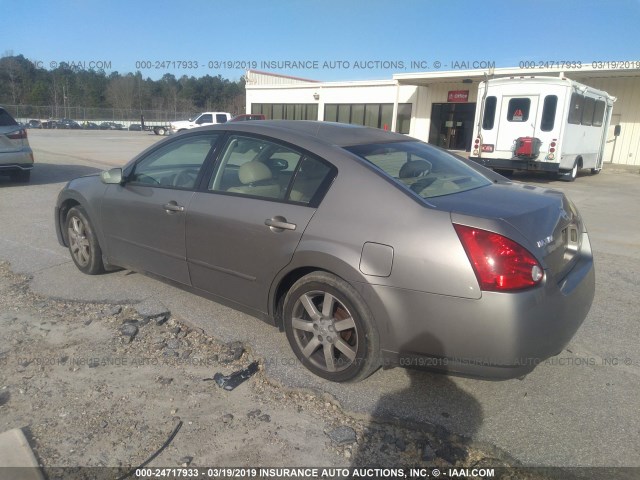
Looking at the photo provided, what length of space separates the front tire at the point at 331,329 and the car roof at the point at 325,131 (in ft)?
3.22

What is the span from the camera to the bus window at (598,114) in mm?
16078

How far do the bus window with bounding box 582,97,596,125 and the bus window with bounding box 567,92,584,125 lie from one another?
40 cm

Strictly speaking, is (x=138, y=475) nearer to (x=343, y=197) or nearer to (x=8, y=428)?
(x=8, y=428)

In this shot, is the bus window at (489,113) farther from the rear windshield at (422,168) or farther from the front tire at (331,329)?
the front tire at (331,329)

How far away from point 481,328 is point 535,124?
13310 millimetres

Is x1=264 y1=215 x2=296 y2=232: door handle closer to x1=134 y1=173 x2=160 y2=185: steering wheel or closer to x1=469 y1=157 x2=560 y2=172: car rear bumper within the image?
x1=134 y1=173 x2=160 y2=185: steering wheel

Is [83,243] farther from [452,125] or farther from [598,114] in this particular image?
[452,125]

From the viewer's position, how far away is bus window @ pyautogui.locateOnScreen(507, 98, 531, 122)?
1426cm

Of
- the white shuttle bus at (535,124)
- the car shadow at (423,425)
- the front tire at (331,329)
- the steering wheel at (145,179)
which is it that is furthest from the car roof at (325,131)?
the white shuttle bus at (535,124)

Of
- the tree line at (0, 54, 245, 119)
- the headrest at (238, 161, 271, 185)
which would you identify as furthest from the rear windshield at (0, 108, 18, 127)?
the tree line at (0, 54, 245, 119)

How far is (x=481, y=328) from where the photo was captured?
2.47 metres

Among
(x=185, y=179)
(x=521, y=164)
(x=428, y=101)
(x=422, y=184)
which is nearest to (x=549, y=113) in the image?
(x=521, y=164)

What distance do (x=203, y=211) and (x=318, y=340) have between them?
1.28 metres

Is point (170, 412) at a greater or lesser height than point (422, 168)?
lesser
